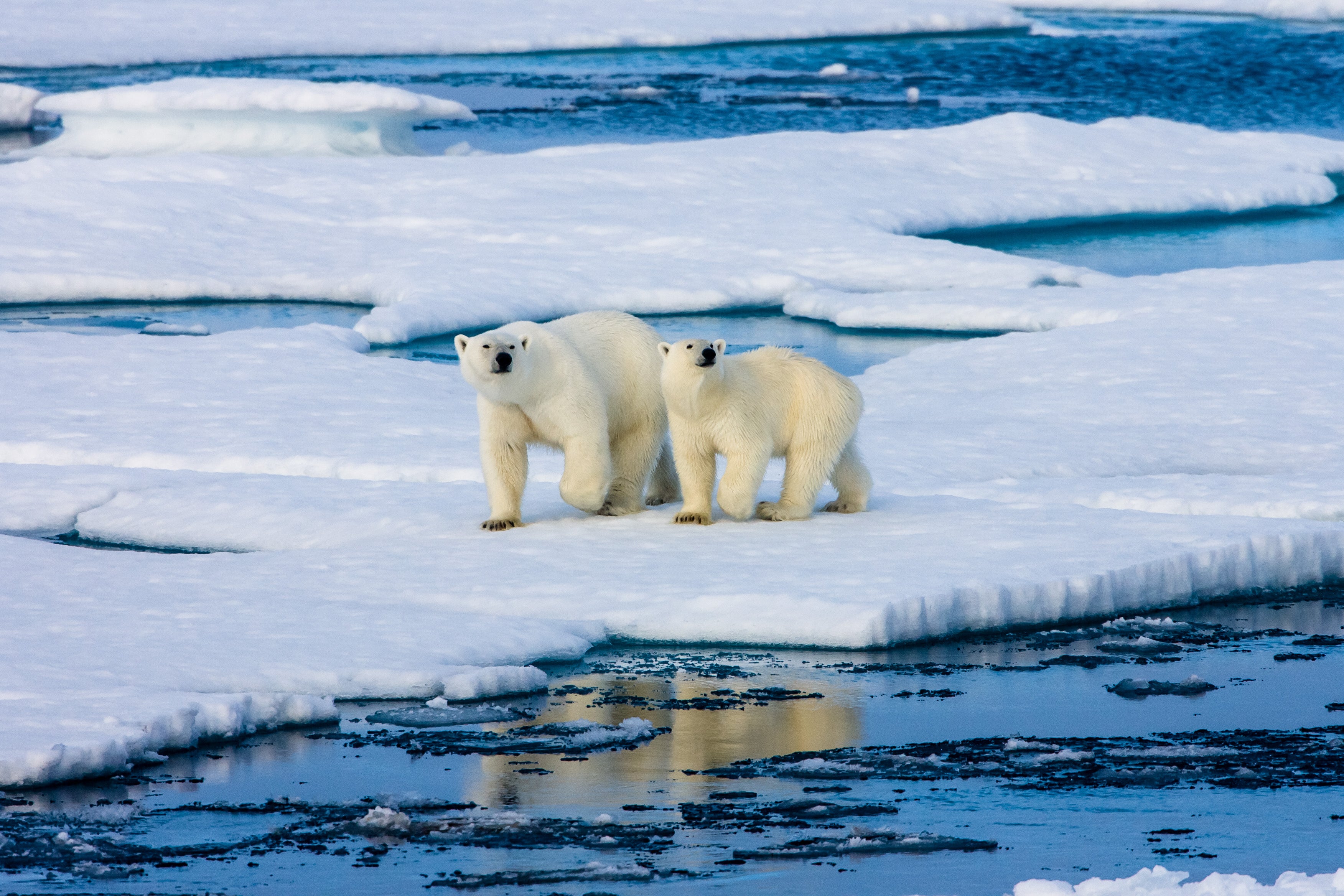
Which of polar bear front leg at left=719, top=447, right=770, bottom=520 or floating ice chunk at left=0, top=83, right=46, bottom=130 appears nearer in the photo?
polar bear front leg at left=719, top=447, right=770, bottom=520

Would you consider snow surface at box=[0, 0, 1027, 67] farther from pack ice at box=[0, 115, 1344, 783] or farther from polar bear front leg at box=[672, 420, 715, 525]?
polar bear front leg at box=[672, 420, 715, 525]

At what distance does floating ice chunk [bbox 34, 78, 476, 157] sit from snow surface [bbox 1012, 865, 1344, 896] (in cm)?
1559

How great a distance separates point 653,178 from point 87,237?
468 cm

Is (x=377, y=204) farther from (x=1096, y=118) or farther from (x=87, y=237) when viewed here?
(x=1096, y=118)

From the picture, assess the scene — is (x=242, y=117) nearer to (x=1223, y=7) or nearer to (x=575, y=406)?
(x=575, y=406)

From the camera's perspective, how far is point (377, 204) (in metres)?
15.0

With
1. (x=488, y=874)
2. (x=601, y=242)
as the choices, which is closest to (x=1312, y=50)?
(x=601, y=242)

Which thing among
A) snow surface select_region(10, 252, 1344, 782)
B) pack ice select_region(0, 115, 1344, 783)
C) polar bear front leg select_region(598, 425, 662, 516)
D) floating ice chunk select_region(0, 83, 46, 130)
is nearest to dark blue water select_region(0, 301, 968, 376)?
pack ice select_region(0, 115, 1344, 783)

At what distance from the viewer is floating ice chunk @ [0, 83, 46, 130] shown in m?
22.5

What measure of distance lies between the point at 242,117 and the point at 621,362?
42.9ft

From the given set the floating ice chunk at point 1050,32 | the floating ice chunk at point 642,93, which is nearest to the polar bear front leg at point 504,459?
the floating ice chunk at point 642,93

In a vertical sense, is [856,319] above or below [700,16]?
below

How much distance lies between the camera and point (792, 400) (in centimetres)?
653

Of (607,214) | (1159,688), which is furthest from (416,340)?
(1159,688)
